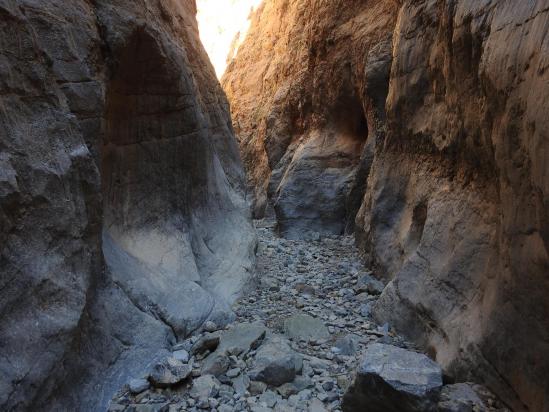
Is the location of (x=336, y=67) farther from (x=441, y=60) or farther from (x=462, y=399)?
(x=462, y=399)

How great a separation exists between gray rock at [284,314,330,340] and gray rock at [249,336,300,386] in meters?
0.67

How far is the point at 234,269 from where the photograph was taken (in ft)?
18.9

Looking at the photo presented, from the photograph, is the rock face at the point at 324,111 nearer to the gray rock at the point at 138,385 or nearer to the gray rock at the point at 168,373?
the gray rock at the point at 168,373

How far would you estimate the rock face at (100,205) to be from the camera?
2.70 meters

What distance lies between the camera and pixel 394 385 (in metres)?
2.82

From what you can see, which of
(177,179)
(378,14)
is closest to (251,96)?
(378,14)

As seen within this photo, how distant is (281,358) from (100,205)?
6.26 feet

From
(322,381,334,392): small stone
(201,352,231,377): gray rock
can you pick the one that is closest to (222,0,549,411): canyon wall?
(322,381,334,392): small stone

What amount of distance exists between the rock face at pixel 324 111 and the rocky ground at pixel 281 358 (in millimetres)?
4360

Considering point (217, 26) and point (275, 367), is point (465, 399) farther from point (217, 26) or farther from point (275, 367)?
point (217, 26)

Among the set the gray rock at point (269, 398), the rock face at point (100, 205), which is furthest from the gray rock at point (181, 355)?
the gray rock at point (269, 398)

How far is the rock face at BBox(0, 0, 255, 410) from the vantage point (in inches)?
106

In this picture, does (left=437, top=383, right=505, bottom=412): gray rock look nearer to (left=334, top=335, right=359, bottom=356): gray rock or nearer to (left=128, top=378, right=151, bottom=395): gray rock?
(left=334, top=335, right=359, bottom=356): gray rock

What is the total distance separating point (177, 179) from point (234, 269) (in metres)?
1.38
